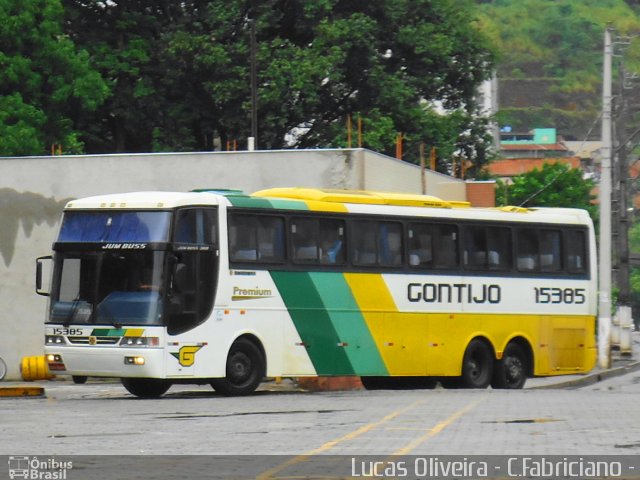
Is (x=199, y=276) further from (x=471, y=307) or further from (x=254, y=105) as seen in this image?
(x=254, y=105)

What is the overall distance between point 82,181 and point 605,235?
14.7 m

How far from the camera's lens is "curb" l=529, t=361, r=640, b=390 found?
35344 millimetres

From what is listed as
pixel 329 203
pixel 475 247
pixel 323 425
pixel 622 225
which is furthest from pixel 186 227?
pixel 622 225

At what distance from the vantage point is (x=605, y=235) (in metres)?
43.5

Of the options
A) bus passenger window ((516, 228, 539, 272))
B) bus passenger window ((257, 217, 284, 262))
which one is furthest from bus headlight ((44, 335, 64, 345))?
bus passenger window ((516, 228, 539, 272))

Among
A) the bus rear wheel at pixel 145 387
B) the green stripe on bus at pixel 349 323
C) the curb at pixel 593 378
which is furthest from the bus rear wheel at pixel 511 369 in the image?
the bus rear wheel at pixel 145 387

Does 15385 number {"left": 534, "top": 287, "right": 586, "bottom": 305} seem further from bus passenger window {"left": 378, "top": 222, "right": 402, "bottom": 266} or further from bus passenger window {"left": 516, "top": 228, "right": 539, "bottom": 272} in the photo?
bus passenger window {"left": 378, "top": 222, "right": 402, "bottom": 266}

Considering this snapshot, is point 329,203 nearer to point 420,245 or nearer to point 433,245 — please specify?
point 420,245

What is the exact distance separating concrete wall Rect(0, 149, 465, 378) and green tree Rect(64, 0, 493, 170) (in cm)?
1853

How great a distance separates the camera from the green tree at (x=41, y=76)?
2084 inches

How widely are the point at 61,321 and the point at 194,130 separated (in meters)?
34.6

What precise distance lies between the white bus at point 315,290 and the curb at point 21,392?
140 centimetres

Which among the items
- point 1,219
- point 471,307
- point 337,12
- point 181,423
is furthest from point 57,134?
point 181,423

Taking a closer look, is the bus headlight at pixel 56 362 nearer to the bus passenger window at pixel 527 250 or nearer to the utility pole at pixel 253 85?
the bus passenger window at pixel 527 250
